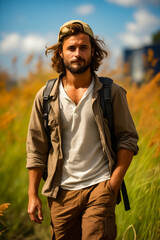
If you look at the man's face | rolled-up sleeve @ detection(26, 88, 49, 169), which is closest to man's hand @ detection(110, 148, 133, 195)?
rolled-up sleeve @ detection(26, 88, 49, 169)

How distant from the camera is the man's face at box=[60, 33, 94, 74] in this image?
76.9 inches

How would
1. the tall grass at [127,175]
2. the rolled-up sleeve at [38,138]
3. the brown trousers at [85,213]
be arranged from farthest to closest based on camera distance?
1. the tall grass at [127,175]
2. the rolled-up sleeve at [38,138]
3. the brown trousers at [85,213]

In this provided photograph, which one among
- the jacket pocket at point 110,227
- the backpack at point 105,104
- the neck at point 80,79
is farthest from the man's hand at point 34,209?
the neck at point 80,79

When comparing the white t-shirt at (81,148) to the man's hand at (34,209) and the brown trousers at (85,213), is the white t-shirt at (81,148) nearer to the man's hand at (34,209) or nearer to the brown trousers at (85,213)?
the brown trousers at (85,213)

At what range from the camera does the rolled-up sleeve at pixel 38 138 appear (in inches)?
79.5

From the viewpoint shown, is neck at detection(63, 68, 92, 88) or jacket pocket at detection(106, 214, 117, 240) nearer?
jacket pocket at detection(106, 214, 117, 240)

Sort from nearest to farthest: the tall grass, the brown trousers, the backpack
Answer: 1. the brown trousers
2. the backpack
3. the tall grass

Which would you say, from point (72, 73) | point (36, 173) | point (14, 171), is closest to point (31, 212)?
point (36, 173)

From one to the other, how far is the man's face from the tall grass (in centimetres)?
96

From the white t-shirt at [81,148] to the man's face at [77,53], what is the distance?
171mm

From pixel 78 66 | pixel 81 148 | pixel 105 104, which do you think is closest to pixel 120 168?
pixel 81 148

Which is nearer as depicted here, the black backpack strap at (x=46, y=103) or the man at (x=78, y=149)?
the man at (x=78, y=149)

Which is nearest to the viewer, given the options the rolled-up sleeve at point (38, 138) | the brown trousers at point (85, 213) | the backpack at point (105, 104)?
the brown trousers at point (85, 213)

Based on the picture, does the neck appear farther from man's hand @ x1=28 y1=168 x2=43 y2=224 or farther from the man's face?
man's hand @ x1=28 y1=168 x2=43 y2=224
